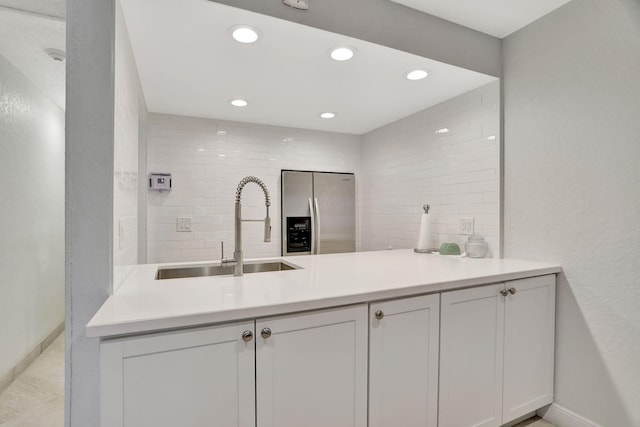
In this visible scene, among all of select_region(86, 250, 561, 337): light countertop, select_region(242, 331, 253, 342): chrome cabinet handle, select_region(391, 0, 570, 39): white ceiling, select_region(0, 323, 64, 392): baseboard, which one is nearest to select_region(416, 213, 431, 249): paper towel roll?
select_region(86, 250, 561, 337): light countertop

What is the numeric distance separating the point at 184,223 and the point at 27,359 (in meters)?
1.66

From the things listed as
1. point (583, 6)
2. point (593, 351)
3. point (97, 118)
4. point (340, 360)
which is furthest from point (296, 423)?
point (583, 6)

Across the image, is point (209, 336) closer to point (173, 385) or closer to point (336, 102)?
point (173, 385)

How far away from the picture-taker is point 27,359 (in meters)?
2.60

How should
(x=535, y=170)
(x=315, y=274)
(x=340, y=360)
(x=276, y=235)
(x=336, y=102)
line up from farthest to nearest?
(x=276, y=235), (x=336, y=102), (x=535, y=170), (x=315, y=274), (x=340, y=360)

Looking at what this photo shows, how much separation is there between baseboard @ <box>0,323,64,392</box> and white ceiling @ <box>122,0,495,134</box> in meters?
2.33

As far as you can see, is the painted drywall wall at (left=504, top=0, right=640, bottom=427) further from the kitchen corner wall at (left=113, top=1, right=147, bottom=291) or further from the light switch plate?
the kitchen corner wall at (left=113, top=1, right=147, bottom=291)

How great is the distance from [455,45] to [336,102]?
0.99 m

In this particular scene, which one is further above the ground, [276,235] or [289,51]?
[289,51]

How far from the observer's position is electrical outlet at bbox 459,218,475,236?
2.32 meters

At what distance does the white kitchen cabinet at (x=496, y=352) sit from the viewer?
149 cm

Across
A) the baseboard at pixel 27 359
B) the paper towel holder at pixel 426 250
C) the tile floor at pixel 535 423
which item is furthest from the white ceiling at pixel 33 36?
the tile floor at pixel 535 423

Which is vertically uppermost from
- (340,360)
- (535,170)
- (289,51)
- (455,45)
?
(455,45)

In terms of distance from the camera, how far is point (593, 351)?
1.70 metres
